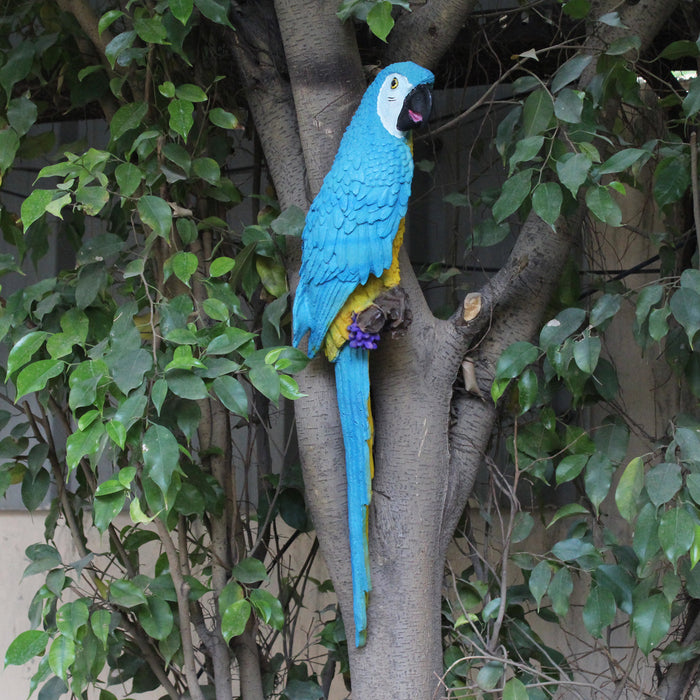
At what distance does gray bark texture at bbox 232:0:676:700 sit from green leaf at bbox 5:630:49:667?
48cm

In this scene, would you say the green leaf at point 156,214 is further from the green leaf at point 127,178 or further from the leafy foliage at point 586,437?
the leafy foliage at point 586,437

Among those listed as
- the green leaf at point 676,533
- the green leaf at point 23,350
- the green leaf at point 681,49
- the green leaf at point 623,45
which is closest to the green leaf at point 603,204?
the green leaf at point 623,45

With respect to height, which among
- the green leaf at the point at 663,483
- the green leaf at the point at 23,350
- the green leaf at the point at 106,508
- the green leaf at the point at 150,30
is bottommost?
the green leaf at the point at 663,483

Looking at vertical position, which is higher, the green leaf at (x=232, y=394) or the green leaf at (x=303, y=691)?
the green leaf at (x=232, y=394)

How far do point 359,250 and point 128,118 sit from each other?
503 mm

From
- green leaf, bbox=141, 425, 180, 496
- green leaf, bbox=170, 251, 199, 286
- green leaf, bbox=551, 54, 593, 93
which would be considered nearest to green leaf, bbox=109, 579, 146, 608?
green leaf, bbox=141, 425, 180, 496

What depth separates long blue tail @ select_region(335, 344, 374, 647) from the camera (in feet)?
4.40

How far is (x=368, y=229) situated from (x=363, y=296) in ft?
0.35

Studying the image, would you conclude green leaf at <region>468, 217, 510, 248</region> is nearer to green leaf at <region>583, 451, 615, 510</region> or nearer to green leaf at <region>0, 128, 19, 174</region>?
green leaf at <region>583, 451, 615, 510</region>

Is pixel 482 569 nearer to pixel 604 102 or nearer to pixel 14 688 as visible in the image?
pixel 604 102

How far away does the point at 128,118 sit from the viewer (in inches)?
58.2

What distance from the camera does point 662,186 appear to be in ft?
4.77

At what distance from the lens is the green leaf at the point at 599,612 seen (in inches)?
52.5

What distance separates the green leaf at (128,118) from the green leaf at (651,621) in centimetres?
114
